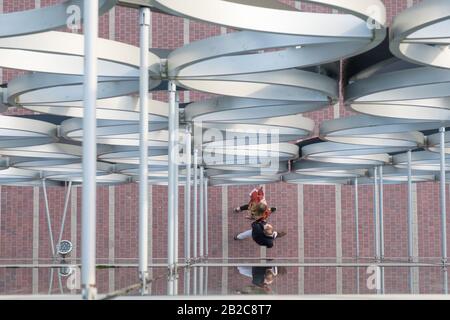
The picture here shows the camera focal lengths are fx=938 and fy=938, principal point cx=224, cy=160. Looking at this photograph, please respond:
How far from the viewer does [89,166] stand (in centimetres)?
898

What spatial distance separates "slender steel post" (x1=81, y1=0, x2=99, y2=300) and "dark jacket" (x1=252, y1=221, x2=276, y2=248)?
67.1 feet

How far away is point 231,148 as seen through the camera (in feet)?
89.6

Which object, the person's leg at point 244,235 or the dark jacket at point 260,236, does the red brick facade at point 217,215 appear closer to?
the person's leg at point 244,235

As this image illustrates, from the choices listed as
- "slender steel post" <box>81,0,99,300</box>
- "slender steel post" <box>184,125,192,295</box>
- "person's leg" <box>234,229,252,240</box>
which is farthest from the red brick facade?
"slender steel post" <box>81,0,99,300</box>

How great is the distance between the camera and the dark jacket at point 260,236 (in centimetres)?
2942

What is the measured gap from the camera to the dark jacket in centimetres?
2942

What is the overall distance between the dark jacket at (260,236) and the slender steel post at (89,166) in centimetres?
2046

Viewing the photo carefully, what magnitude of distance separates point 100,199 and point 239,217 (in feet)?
20.5

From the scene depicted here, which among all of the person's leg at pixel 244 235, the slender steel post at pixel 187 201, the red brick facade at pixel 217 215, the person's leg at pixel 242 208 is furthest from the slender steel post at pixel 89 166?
the person's leg at pixel 244 235

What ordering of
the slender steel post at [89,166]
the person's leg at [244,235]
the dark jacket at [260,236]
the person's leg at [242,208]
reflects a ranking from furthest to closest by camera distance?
the person's leg at [244,235]
the person's leg at [242,208]
the dark jacket at [260,236]
the slender steel post at [89,166]

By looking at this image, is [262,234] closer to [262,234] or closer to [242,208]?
[262,234]

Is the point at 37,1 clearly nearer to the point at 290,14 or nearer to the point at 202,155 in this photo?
the point at 202,155

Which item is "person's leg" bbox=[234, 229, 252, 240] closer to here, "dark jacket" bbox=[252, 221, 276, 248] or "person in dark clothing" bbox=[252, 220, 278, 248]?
"person in dark clothing" bbox=[252, 220, 278, 248]
